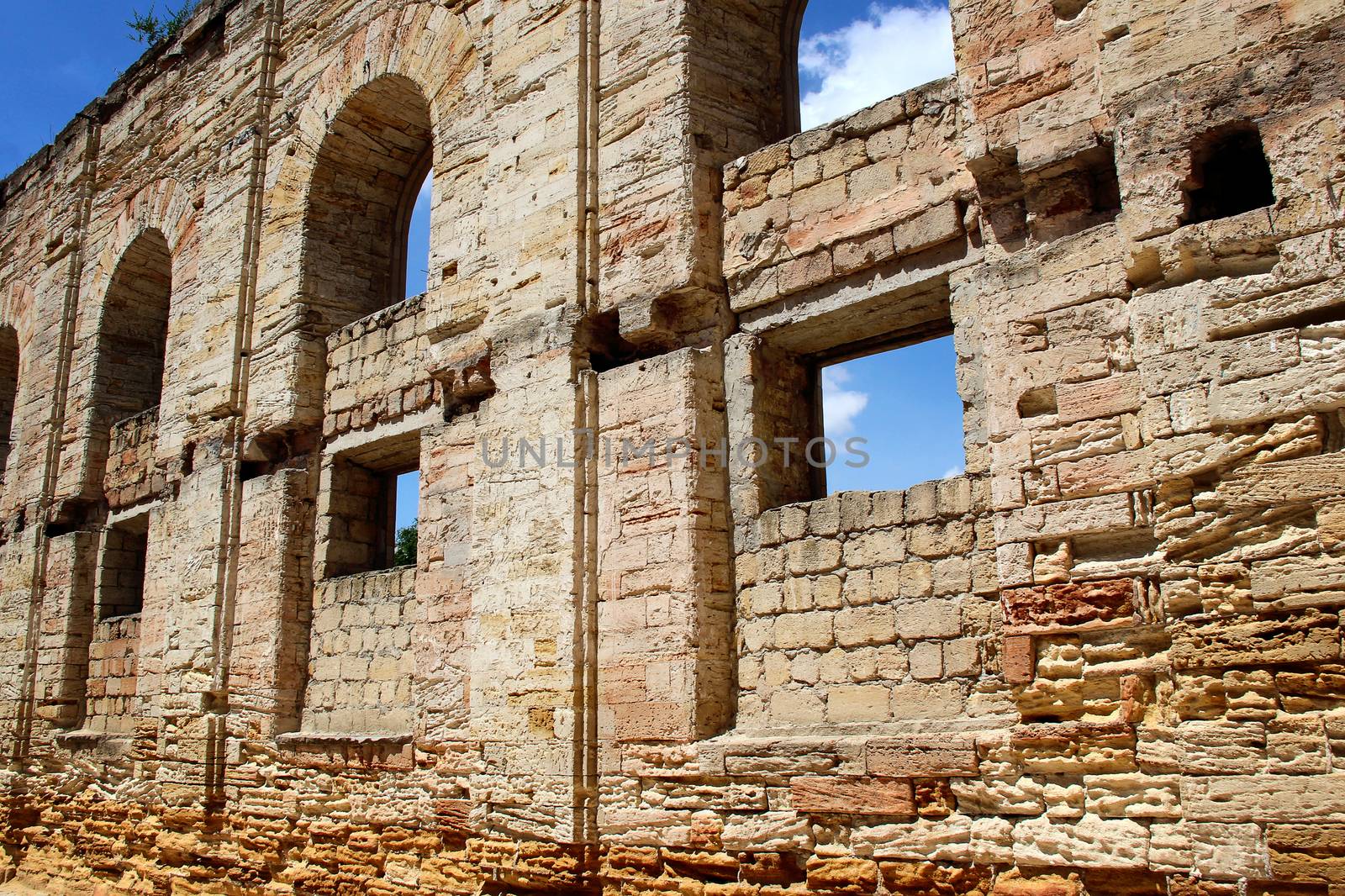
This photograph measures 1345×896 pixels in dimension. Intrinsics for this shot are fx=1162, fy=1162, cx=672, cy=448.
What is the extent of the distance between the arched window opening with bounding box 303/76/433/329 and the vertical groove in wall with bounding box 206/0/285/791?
2.22 ft

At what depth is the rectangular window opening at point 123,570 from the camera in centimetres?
1031

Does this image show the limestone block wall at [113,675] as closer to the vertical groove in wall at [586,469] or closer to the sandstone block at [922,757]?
the vertical groove in wall at [586,469]

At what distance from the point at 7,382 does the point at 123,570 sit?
5.19 meters

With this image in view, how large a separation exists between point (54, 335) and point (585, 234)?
7888mm

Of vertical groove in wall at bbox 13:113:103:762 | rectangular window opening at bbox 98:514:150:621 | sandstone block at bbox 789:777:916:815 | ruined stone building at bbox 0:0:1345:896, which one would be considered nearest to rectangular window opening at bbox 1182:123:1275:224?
ruined stone building at bbox 0:0:1345:896

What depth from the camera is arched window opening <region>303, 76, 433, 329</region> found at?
8.72m

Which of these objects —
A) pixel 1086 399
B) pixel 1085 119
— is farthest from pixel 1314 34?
pixel 1086 399

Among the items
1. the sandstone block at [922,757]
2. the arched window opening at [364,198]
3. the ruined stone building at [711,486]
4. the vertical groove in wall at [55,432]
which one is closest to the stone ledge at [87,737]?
the ruined stone building at [711,486]

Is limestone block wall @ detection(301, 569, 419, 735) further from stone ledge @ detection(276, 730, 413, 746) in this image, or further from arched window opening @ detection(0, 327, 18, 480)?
arched window opening @ detection(0, 327, 18, 480)

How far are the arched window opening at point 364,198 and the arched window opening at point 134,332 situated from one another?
9.95ft

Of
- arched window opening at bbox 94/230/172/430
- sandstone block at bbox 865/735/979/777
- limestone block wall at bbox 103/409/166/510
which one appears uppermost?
arched window opening at bbox 94/230/172/430

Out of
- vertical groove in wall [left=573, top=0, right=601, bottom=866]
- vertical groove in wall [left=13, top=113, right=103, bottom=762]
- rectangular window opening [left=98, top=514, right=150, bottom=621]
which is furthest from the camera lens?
vertical groove in wall [left=13, top=113, right=103, bottom=762]

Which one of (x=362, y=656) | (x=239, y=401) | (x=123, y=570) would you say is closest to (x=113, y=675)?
(x=123, y=570)

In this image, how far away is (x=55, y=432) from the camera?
11.4 m
